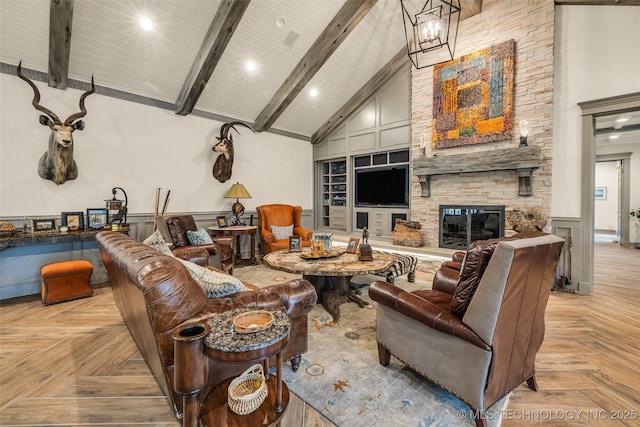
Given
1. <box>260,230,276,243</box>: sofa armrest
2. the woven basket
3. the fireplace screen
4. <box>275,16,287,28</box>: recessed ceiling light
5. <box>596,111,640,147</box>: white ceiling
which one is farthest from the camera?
<box>596,111,640,147</box>: white ceiling

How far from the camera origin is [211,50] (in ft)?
12.4

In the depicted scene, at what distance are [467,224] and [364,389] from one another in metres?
3.67

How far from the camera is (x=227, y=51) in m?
4.23

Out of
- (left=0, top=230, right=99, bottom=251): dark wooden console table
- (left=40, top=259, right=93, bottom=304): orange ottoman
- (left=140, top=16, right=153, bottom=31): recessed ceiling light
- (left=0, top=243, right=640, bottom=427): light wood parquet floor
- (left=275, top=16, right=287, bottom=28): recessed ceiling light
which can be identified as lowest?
(left=0, top=243, right=640, bottom=427): light wood parquet floor

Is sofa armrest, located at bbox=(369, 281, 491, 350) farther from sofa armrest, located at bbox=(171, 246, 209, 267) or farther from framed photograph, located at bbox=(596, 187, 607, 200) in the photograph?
framed photograph, located at bbox=(596, 187, 607, 200)

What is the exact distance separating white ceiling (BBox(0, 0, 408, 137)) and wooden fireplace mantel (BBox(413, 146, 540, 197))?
228 centimetres

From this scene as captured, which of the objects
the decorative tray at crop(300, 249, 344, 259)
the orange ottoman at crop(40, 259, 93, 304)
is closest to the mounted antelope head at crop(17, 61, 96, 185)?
the orange ottoman at crop(40, 259, 93, 304)

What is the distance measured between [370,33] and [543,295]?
475 cm

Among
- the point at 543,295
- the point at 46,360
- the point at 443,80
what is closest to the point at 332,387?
the point at 543,295

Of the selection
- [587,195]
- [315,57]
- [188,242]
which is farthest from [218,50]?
[587,195]

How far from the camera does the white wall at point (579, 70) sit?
10.6 feet

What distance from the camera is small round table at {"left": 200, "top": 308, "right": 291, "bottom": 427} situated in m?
1.10

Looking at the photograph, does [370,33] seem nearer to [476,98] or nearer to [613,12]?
[476,98]

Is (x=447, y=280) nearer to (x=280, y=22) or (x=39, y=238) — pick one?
(x=280, y=22)
